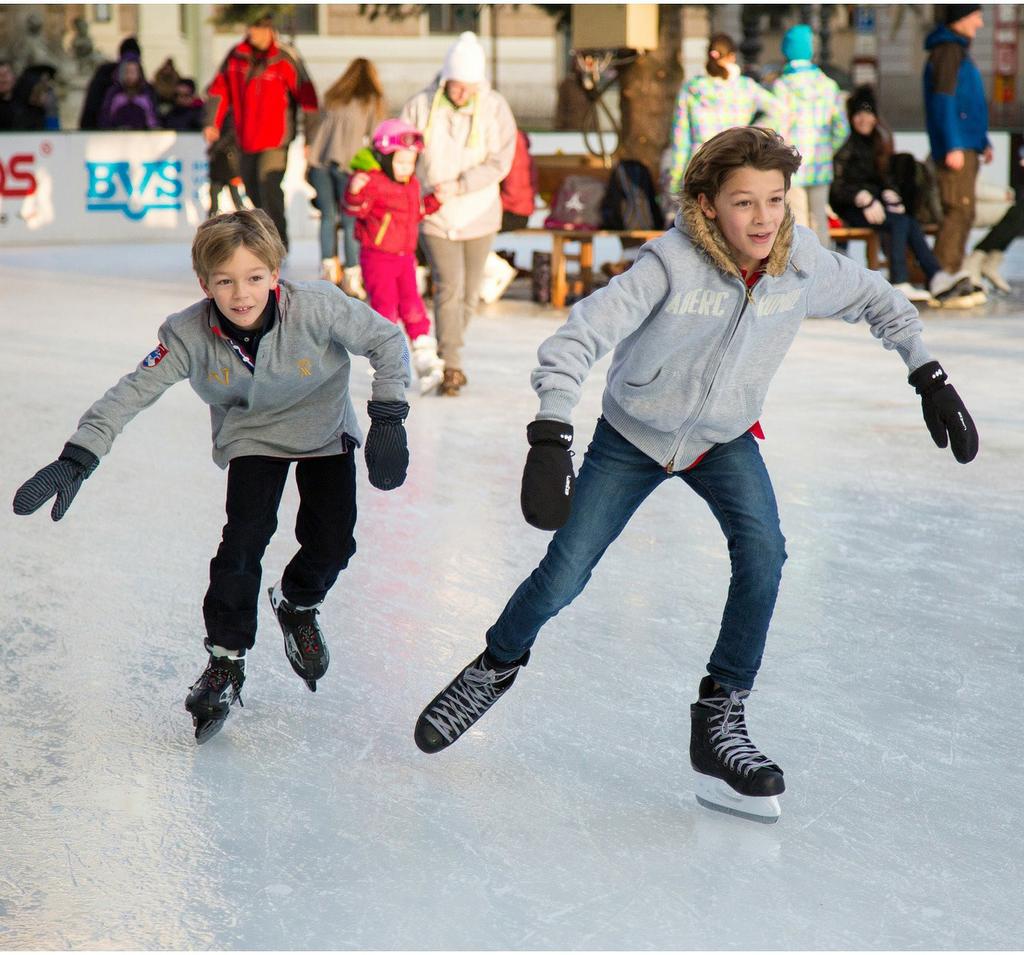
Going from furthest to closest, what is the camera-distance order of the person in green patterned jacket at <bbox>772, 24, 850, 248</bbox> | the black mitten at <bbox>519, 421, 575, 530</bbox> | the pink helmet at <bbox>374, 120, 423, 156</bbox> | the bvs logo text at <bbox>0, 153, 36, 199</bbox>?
1. the bvs logo text at <bbox>0, 153, 36, 199</bbox>
2. the person in green patterned jacket at <bbox>772, 24, 850, 248</bbox>
3. the pink helmet at <bbox>374, 120, 423, 156</bbox>
4. the black mitten at <bbox>519, 421, 575, 530</bbox>

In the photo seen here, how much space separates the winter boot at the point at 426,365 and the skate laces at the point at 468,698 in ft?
11.9

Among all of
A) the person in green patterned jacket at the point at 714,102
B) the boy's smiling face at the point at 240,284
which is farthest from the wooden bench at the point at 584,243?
the boy's smiling face at the point at 240,284

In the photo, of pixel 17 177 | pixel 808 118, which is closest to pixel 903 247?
pixel 808 118

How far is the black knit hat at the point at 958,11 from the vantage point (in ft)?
28.2

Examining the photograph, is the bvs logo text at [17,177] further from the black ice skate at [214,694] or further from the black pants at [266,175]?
the black ice skate at [214,694]

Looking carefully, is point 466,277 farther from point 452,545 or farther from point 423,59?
point 423,59

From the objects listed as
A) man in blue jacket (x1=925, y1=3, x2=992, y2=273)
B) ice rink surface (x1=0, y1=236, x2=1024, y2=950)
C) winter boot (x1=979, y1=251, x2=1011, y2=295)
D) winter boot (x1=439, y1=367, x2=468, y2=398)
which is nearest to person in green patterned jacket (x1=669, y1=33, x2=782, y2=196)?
man in blue jacket (x1=925, y1=3, x2=992, y2=273)

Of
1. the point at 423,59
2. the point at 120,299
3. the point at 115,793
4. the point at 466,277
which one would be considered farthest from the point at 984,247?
the point at 423,59

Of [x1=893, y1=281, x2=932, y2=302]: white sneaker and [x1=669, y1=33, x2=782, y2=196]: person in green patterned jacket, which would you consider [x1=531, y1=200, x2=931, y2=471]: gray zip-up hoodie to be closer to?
[x1=669, y1=33, x2=782, y2=196]: person in green patterned jacket

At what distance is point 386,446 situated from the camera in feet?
8.75

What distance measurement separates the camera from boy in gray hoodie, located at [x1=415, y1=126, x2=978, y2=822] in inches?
90.9

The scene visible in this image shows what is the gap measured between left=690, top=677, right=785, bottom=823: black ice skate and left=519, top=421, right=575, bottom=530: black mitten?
0.49m

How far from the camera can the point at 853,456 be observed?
5.11 meters

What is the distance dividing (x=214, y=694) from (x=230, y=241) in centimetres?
77
